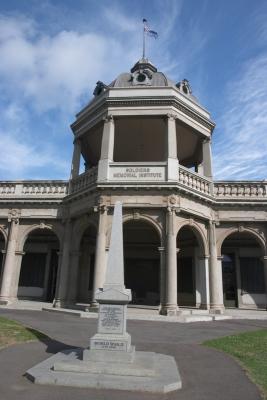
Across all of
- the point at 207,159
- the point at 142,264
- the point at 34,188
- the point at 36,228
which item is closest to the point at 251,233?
the point at 207,159

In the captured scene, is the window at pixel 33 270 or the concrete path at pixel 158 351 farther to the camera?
the window at pixel 33 270

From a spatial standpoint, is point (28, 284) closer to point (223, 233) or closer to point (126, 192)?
point (126, 192)

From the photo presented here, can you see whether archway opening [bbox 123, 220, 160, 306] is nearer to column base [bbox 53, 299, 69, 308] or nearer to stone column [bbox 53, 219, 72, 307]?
stone column [bbox 53, 219, 72, 307]

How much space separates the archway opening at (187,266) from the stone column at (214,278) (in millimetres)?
1936

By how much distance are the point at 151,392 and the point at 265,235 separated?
15.1m

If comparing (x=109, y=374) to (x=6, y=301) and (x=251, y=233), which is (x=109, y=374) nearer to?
(x=6, y=301)

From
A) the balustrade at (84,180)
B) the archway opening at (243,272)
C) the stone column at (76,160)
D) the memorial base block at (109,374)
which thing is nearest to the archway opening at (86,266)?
the balustrade at (84,180)

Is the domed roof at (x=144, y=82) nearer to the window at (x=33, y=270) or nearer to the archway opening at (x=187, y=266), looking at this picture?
the archway opening at (x=187, y=266)

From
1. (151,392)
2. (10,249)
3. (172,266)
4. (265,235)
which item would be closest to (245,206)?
(265,235)

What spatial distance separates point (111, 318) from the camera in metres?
6.45

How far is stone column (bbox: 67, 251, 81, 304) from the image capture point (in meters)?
18.1

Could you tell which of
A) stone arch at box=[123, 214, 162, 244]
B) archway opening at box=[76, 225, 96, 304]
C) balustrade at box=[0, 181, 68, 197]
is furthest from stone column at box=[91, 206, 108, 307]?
balustrade at box=[0, 181, 68, 197]

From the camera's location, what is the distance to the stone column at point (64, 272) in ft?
58.8

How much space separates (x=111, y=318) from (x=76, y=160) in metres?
15.3
